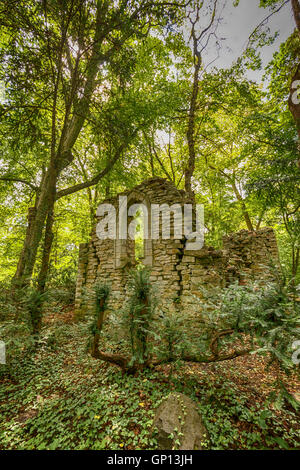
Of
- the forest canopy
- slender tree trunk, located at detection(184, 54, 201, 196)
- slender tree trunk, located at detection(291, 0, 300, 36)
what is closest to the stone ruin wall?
the forest canopy

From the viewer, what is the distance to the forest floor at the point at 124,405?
2.28 meters

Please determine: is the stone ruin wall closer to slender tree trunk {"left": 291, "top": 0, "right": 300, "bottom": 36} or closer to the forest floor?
Result: the forest floor

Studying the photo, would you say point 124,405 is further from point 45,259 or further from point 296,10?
point 296,10

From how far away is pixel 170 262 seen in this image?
541 centimetres

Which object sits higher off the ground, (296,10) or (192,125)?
(296,10)

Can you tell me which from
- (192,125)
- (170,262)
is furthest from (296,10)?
(170,262)

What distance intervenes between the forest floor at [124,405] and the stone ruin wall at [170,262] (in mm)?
1245

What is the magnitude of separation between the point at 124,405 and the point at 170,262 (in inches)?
130

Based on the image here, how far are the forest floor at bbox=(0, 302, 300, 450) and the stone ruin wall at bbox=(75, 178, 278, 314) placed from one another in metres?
1.25

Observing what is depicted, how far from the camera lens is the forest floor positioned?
228 cm

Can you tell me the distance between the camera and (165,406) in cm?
254
